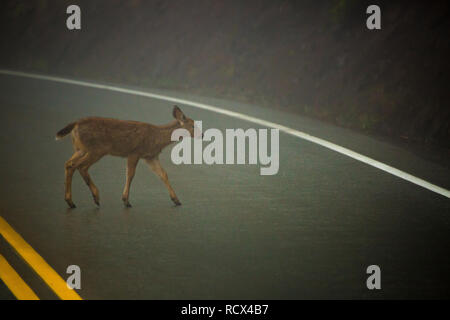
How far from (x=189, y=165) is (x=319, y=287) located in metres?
5.97

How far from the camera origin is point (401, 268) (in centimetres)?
805

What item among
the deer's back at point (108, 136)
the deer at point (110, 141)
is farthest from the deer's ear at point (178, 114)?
the deer's back at point (108, 136)

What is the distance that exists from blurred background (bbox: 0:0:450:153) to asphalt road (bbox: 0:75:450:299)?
6.19ft

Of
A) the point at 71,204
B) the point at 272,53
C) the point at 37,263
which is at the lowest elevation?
the point at 37,263

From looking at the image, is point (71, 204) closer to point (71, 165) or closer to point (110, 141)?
point (71, 165)

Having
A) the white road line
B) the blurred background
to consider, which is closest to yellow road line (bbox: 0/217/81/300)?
the white road line

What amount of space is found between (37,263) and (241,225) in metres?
2.49

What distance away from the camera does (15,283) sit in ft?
25.0

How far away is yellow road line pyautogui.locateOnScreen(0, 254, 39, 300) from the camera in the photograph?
23.8ft

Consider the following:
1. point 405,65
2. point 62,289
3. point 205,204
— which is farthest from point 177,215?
point 405,65

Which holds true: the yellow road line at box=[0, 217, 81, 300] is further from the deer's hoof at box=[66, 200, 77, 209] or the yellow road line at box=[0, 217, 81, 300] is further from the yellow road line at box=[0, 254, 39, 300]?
the deer's hoof at box=[66, 200, 77, 209]

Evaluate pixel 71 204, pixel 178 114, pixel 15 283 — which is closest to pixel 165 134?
pixel 178 114

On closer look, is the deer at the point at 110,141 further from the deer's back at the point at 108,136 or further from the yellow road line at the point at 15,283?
the yellow road line at the point at 15,283
